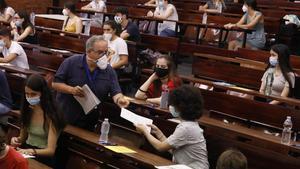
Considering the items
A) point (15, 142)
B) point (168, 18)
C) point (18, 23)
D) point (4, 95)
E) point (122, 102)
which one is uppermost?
point (168, 18)

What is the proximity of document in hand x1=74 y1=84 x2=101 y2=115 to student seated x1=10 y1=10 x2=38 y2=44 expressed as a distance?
4598mm

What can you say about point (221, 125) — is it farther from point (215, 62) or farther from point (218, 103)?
point (215, 62)

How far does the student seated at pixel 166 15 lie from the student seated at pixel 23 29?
2101 mm

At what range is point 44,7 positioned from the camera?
521 inches

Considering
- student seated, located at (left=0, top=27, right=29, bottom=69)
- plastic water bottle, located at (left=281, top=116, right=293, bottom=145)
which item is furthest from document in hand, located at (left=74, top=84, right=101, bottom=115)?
student seated, located at (left=0, top=27, right=29, bottom=69)

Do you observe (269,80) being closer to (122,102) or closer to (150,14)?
(122,102)

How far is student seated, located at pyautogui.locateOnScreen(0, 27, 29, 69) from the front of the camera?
6.89 metres

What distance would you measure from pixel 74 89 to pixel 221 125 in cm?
126

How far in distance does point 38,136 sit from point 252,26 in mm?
5014

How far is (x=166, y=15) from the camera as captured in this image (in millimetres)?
9617

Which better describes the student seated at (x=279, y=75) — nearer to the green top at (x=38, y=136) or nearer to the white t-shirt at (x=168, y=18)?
the green top at (x=38, y=136)

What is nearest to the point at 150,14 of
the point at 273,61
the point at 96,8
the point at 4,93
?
the point at 96,8

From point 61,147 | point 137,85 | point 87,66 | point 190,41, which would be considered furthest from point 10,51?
point 190,41

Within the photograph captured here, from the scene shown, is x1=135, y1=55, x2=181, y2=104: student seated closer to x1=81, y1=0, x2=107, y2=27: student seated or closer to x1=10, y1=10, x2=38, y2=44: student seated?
x1=10, y1=10, x2=38, y2=44: student seated
